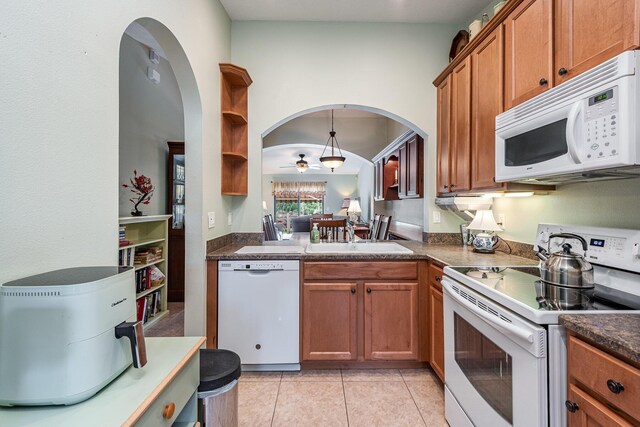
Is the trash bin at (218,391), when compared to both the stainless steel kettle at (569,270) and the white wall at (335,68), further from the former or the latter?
the white wall at (335,68)

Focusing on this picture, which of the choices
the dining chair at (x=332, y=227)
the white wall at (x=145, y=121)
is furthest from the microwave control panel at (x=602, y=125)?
the white wall at (x=145, y=121)

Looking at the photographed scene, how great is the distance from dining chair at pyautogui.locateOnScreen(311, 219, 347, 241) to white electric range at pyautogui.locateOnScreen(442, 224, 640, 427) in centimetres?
141

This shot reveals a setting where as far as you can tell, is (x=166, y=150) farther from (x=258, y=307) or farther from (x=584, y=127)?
(x=584, y=127)

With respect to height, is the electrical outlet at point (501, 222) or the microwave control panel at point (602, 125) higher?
the microwave control panel at point (602, 125)

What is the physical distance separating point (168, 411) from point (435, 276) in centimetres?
175

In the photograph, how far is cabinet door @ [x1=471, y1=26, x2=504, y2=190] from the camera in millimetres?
1848

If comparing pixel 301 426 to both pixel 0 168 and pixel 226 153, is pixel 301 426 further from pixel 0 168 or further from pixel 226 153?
pixel 226 153

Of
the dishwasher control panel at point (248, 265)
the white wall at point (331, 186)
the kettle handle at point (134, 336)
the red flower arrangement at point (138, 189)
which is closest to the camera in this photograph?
the kettle handle at point (134, 336)

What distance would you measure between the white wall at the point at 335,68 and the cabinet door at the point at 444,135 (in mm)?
100

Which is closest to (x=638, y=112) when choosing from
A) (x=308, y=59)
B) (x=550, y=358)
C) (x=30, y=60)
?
(x=550, y=358)

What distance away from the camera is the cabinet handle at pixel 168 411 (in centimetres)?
83

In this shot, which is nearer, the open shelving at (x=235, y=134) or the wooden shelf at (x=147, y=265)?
the open shelving at (x=235, y=134)

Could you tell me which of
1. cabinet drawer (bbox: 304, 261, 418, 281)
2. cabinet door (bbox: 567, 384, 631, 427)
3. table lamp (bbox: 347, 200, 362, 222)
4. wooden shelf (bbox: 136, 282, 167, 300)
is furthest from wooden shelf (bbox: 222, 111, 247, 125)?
table lamp (bbox: 347, 200, 362, 222)

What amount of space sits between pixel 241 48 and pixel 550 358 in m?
3.03
